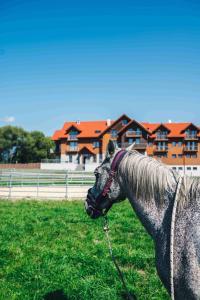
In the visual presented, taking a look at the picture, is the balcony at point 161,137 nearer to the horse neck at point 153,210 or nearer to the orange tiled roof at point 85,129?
the orange tiled roof at point 85,129

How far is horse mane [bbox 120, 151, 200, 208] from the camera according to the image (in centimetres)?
315

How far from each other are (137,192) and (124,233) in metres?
6.15

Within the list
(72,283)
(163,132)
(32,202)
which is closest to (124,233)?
(72,283)

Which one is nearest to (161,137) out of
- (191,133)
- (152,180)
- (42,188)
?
(191,133)

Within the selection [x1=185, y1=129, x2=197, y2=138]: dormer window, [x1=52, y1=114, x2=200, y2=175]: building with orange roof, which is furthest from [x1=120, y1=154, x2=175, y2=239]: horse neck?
[x1=185, y1=129, x2=197, y2=138]: dormer window

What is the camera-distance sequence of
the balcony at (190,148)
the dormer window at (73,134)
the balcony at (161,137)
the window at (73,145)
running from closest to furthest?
the balcony at (190,148) → the balcony at (161,137) → the window at (73,145) → the dormer window at (73,134)

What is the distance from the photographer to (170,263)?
9.97 ft

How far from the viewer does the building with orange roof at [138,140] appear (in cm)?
6556

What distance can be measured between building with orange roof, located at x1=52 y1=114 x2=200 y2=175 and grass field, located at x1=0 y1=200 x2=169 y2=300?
52643 millimetres

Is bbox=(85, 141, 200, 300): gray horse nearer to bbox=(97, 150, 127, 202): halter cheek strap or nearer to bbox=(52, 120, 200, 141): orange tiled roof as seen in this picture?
bbox=(97, 150, 127, 202): halter cheek strap

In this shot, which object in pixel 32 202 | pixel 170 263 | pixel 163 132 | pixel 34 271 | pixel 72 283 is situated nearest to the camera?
pixel 170 263

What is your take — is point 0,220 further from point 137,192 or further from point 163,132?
point 163,132

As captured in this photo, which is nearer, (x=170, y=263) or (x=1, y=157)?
(x=170, y=263)

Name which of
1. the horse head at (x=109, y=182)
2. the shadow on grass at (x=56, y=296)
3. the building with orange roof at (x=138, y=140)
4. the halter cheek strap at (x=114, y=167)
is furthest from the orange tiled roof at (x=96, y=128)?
the halter cheek strap at (x=114, y=167)
